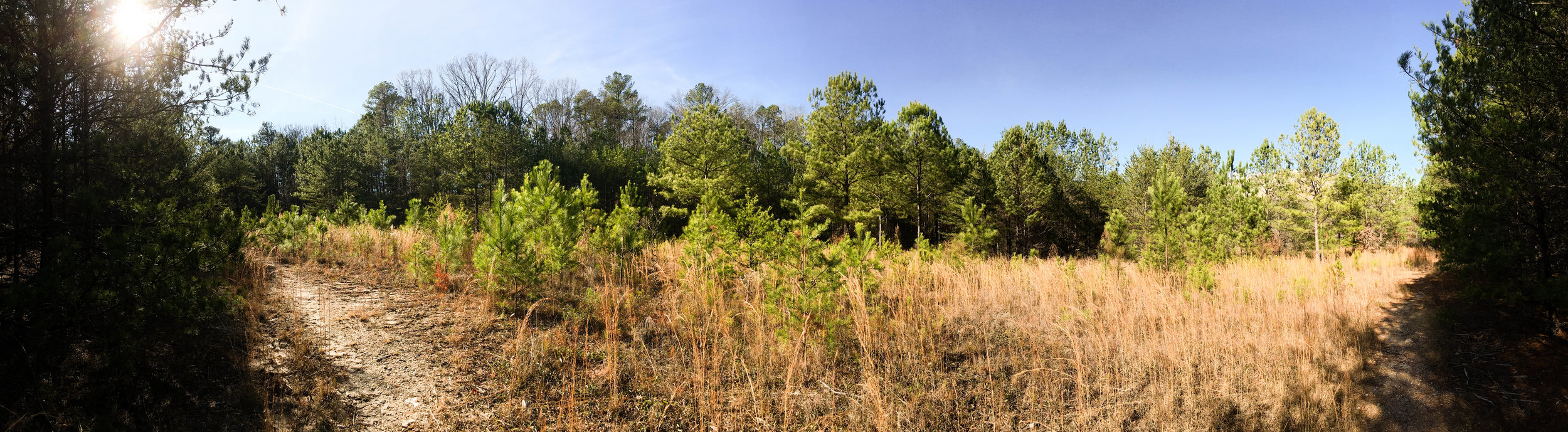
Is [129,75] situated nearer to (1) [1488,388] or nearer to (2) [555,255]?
(2) [555,255]

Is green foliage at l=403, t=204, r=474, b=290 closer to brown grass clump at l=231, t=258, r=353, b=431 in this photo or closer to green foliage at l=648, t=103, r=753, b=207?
brown grass clump at l=231, t=258, r=353, b=431

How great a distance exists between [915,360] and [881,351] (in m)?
0.30

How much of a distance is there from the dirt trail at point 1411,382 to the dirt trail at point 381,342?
7.02m

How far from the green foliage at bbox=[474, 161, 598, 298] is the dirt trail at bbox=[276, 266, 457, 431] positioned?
689 mm

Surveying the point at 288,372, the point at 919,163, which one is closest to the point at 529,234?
the point at 288,372

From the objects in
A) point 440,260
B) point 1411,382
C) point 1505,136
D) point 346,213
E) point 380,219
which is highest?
point 1505,136

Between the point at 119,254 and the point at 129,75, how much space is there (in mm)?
3215

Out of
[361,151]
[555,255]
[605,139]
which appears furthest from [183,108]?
[361,151]

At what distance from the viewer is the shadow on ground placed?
3943 mm

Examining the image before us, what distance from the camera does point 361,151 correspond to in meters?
33.3

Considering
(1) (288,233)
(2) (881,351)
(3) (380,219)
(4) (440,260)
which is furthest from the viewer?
(3) (380,219)

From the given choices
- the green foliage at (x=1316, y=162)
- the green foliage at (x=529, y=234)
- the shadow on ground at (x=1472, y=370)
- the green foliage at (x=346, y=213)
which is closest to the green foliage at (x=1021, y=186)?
the green foliage at (x=1316, y=162)

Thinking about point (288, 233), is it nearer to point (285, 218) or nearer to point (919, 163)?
point (285, 218)

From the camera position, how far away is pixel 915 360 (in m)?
4.34
